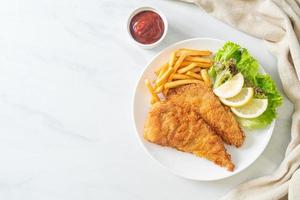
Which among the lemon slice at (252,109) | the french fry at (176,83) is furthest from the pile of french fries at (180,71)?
the lemon slice at (252,109)

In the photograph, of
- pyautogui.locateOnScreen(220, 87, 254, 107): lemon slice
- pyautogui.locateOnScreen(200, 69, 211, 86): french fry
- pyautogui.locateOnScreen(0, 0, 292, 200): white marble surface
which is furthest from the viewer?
pyautogui.locateOnScreen(0, 0, 292, 200): white marble surface

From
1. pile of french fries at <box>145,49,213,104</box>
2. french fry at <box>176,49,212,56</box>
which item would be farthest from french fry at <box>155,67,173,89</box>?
french fry at <box>176,49,212,56</box>

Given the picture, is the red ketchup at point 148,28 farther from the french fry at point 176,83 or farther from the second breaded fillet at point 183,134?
the second breaded fillet at point 183,134

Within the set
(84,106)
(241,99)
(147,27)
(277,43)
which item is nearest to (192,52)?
(147,27)

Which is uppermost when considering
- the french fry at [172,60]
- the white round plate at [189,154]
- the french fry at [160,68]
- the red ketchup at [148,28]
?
the red ketchup at [148,28]

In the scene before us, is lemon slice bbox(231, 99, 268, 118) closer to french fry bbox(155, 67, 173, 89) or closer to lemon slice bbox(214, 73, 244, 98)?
lemon slice bbox(214, 73, 244, 98)

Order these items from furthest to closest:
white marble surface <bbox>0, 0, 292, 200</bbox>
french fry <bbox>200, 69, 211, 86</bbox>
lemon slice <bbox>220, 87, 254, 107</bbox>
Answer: white marble surface <bbox>0, 0, 292, 200</bbox> < french fry <bbox>200, 69, 211, 86</bbox> < lemon slice <bbox>220, 87, 254, 107</bbox>

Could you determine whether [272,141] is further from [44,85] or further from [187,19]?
[44,85]

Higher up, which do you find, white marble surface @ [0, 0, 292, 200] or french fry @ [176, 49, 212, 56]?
french fry @ [176, 49, 212, 56]
